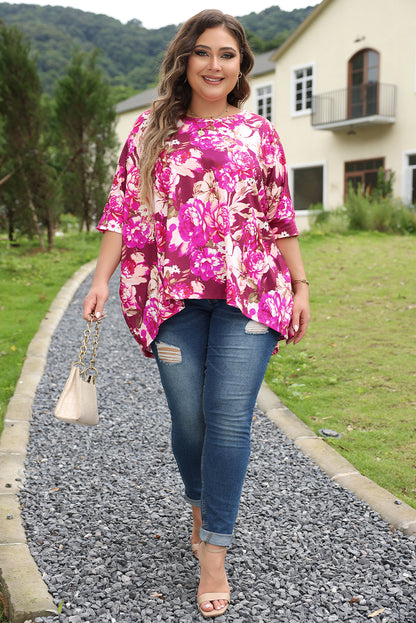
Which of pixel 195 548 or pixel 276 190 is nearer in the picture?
pixel 276 190

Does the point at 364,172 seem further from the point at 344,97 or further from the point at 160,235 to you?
the point at 160,235

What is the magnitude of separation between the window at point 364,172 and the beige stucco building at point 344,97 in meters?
0.03

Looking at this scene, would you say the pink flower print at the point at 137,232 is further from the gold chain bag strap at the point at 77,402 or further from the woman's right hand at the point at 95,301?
the gold chain bag strap at the point at 77,402

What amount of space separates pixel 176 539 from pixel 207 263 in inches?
49.0

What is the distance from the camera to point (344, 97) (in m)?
20.0

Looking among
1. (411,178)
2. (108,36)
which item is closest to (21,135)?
(411,178)

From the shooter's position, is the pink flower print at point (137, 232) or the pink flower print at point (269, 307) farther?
the pink flower print at point (137, 232)

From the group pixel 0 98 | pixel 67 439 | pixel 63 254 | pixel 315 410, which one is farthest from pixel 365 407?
pixel 0 98

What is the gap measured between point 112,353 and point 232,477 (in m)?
3.83

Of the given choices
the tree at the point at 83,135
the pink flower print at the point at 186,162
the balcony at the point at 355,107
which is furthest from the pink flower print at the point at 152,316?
the balcony at the point at 355,107

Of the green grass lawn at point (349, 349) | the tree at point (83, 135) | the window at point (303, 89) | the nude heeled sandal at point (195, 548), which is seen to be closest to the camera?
the nude heeled sandal at point (195, 548)

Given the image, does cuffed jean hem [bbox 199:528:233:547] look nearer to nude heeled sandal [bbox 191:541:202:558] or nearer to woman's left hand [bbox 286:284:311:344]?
nude heeled sandal [bbox 191:541:202:558]

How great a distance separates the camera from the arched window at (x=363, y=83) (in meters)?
19.0

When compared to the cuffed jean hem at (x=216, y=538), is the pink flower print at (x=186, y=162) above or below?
above
